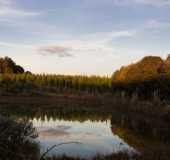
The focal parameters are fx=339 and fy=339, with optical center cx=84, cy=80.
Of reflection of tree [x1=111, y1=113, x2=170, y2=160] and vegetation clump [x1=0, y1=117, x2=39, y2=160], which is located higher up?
vegetation clump [x1=0, y1=117, x2=39, y2=160]

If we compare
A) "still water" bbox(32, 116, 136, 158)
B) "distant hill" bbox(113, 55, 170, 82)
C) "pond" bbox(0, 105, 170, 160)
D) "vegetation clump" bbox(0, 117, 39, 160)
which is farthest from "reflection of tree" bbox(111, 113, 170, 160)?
"distant hill" bbox(113, 55, 170, 82)

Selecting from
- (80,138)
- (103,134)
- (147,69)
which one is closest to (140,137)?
(103,134)

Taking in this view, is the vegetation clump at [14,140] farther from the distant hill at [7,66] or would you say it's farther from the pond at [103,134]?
the distant hill at [7,66]

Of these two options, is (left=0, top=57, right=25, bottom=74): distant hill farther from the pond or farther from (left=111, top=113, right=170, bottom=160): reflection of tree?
(left=111, top=113, right=170, bottom=160): reflection of tree

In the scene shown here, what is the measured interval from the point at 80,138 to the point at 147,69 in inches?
633

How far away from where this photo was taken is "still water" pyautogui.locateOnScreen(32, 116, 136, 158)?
12180 mm

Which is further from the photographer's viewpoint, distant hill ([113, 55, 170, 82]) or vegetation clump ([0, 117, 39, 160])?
distant hill ([113, 55, 170, 82])

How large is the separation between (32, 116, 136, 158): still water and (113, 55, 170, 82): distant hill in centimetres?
912

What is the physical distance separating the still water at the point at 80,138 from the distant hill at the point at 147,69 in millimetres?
9122

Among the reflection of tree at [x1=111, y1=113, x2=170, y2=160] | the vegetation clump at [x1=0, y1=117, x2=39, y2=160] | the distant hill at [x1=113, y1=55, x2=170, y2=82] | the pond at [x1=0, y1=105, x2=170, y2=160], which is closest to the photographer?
the vegetation clump at [x1=0, y1=117, x2=39, y2=160]

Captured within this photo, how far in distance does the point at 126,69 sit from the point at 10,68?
151 ft

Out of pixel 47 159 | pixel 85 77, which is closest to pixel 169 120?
pixel 47 159

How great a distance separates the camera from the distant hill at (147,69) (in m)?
29.0

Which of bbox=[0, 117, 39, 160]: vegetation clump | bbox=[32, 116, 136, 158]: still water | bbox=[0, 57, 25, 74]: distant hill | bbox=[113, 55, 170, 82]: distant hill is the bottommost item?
bbox=[32, 116, 136, 158]: still water
